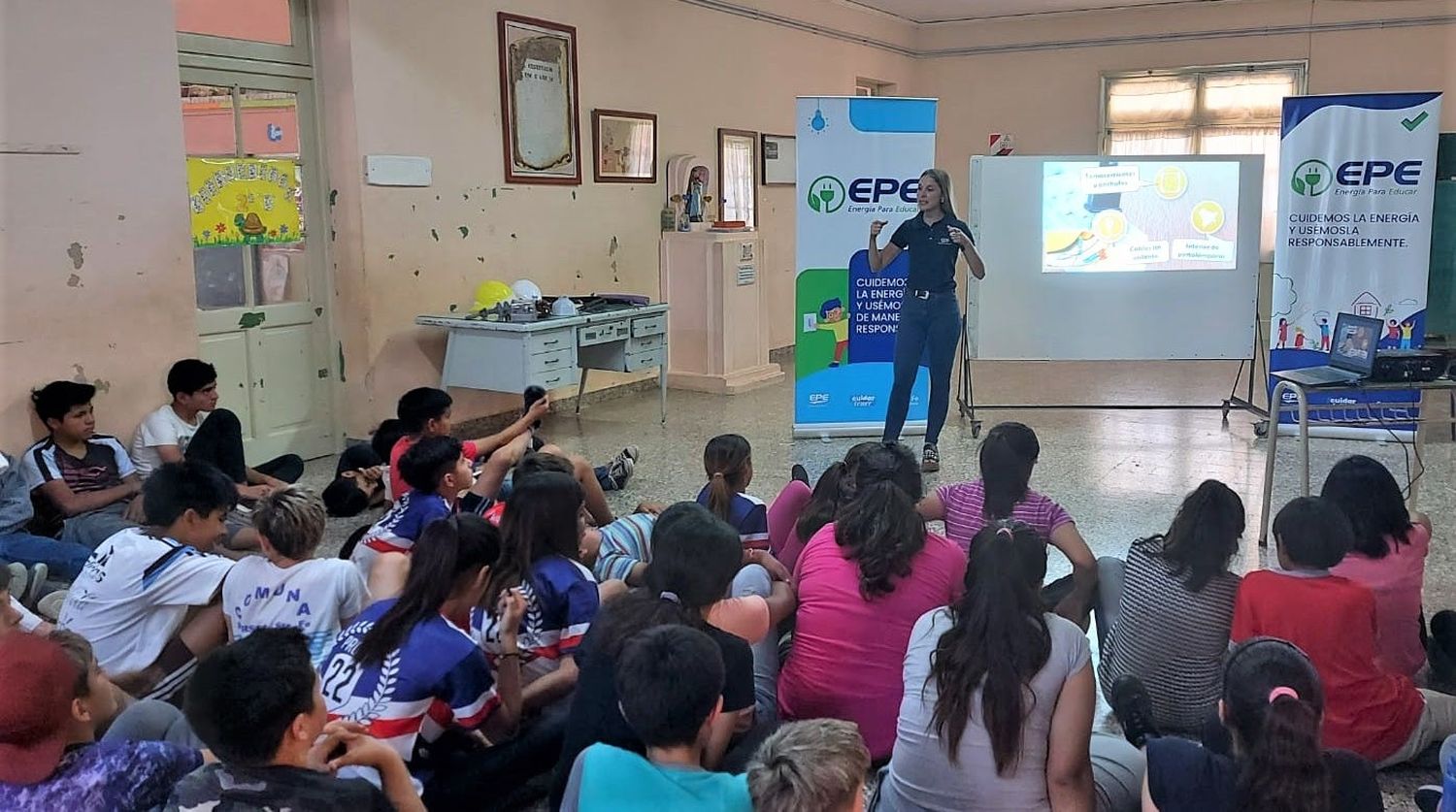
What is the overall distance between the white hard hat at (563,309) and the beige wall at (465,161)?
611mm

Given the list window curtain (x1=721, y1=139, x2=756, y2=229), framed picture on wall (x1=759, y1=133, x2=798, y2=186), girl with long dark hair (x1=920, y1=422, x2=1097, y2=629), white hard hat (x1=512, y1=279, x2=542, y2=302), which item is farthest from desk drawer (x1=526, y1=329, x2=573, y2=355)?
framed picture on wall (x1=759, y1=133, x2=798, y2=186)

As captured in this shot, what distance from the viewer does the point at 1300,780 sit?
1544mm

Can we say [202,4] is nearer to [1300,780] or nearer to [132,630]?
[132,630]

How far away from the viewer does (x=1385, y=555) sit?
2.57 meters

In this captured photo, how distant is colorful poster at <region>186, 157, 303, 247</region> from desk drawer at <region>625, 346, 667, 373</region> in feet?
6.10

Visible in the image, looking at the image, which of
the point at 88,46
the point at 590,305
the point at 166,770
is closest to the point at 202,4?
the point at 88,46

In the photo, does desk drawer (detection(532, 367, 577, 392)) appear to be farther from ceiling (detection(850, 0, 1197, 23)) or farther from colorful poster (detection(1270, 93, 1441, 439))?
ceiling (detection(850, 0, 1197, 23))

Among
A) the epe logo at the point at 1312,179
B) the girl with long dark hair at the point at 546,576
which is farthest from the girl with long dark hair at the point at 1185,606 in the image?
the epe logo at the point at 1312,179

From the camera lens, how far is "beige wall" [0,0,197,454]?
4.16 m

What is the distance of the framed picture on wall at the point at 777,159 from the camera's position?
8.92 m

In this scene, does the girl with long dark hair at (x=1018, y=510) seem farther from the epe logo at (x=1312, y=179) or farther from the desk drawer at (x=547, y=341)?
the epe logo at (x=1312, y=179)

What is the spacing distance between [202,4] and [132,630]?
3.60 metres

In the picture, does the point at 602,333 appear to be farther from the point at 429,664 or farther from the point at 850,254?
the point at 429,664

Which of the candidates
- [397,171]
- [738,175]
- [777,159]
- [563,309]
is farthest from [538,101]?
[777,159]
